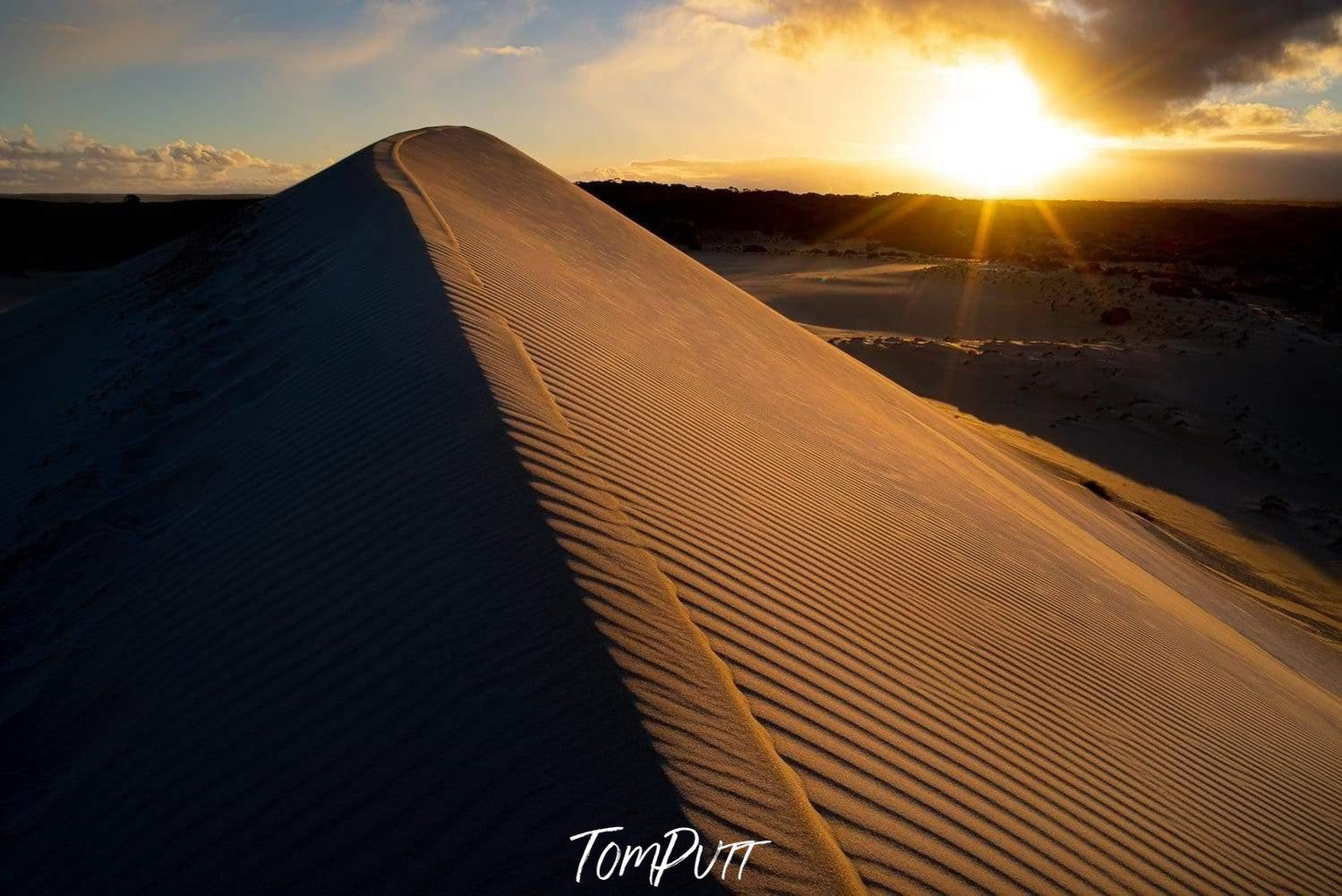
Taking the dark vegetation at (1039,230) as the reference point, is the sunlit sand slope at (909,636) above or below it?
below

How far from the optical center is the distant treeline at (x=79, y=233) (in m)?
29.4

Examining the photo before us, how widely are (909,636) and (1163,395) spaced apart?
52.0ft

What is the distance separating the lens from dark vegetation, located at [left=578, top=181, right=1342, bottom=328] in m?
35.5

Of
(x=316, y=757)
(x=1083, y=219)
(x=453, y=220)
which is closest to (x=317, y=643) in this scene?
(x=316, y=757)

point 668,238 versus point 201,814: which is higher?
point 668,238

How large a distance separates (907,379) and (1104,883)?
579 inches

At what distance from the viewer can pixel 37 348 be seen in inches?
415

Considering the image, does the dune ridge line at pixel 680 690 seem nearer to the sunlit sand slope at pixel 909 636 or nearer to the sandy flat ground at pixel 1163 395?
the sunlit sand slope at pixel 909 636

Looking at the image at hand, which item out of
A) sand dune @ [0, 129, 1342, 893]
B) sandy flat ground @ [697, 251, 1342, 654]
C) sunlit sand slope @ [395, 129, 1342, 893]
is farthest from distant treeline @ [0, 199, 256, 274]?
sunlit sand slope @ [395, 129, 1342, 893]

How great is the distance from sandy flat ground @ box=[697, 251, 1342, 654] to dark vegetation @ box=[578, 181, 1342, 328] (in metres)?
7.74

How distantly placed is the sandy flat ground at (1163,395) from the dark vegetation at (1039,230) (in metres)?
7.74

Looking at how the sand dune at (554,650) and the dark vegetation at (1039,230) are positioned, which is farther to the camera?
the dark vegetation at (1039,230)

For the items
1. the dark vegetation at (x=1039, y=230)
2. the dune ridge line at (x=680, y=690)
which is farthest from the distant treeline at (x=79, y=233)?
the dune ridge line at (x=680, y=690)

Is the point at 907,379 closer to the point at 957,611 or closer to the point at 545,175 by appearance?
the point at 545,175
